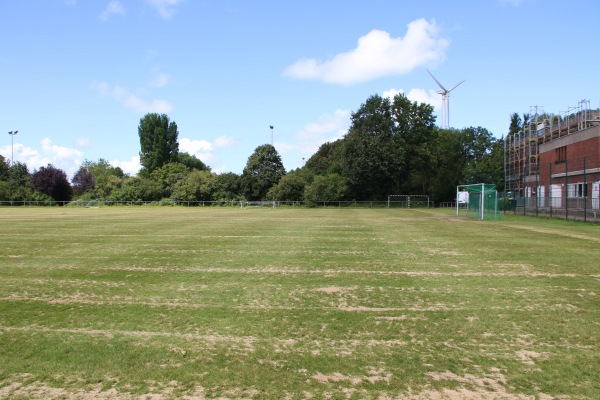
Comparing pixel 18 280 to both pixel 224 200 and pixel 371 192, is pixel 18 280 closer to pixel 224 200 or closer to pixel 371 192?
pixel 371 192

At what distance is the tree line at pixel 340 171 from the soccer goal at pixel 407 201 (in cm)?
234

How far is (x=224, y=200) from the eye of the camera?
73312 mm

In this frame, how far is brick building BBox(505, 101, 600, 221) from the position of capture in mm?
28500

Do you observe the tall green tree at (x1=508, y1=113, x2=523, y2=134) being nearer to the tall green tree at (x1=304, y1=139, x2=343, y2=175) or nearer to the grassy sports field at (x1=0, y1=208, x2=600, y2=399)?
the tall green tree at (x1=304, y1=139, x2=343, y2=175)

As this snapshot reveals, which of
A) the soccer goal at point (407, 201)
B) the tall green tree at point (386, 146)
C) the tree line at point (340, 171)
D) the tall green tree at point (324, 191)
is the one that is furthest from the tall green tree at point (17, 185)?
the soccer goal at point (407, 201)

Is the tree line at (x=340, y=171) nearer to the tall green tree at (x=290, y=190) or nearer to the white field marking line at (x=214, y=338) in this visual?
the tall green tree at (x=290, y=190)

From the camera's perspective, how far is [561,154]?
38.3 m

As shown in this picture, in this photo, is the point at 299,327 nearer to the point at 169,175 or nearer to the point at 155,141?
the point at 169,175

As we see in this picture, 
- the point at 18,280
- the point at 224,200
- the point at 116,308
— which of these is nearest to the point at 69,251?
the point at 18,280

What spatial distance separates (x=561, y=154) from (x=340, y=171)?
39.4 m

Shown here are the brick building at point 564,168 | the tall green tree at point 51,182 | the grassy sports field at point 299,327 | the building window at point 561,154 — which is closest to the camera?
the grassy sports field at point 299,327

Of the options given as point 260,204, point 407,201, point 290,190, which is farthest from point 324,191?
point 407,201

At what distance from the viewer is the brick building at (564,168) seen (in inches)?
1122

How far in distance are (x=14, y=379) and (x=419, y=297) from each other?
5.70 m
